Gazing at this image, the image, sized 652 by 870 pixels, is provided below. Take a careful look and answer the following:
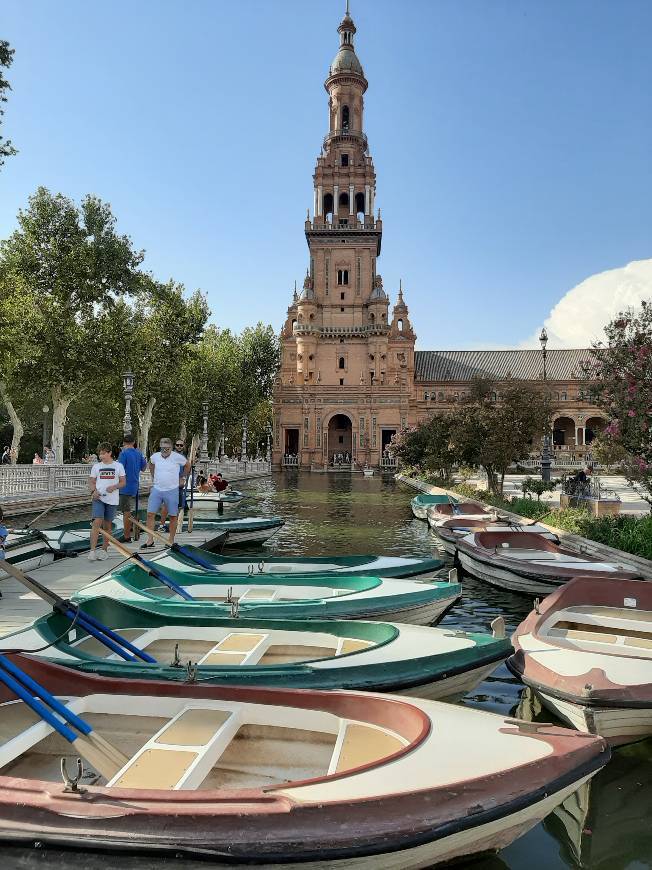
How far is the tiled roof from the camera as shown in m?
88.3

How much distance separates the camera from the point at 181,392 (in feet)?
154

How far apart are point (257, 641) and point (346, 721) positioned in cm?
237

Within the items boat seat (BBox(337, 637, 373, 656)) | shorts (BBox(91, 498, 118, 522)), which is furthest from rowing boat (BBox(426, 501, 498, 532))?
boat seat (BBox(337, 637, 373, 656))

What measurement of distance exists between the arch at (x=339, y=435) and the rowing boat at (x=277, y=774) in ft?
242

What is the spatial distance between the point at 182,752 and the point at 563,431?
87.6m

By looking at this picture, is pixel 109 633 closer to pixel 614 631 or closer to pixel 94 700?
pixel 94 700

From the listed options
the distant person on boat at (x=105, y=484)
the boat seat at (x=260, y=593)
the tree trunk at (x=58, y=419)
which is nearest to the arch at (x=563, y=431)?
the tree trunk at (x=58, y=419)

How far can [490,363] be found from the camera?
91.4m

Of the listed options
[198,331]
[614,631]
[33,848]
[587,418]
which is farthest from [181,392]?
[587,418]

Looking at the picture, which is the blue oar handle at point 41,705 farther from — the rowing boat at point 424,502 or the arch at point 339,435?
the arch at point 339,435

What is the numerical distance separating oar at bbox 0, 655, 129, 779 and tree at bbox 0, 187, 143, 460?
2946 cm

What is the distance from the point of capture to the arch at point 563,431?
84.2m

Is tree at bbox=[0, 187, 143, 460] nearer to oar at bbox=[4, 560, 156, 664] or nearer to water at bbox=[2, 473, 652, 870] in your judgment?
water at bbox=[2, 473, 652, 870]

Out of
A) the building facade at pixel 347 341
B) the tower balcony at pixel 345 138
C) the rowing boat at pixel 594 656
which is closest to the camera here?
the rowing boat at pixel 594 656
